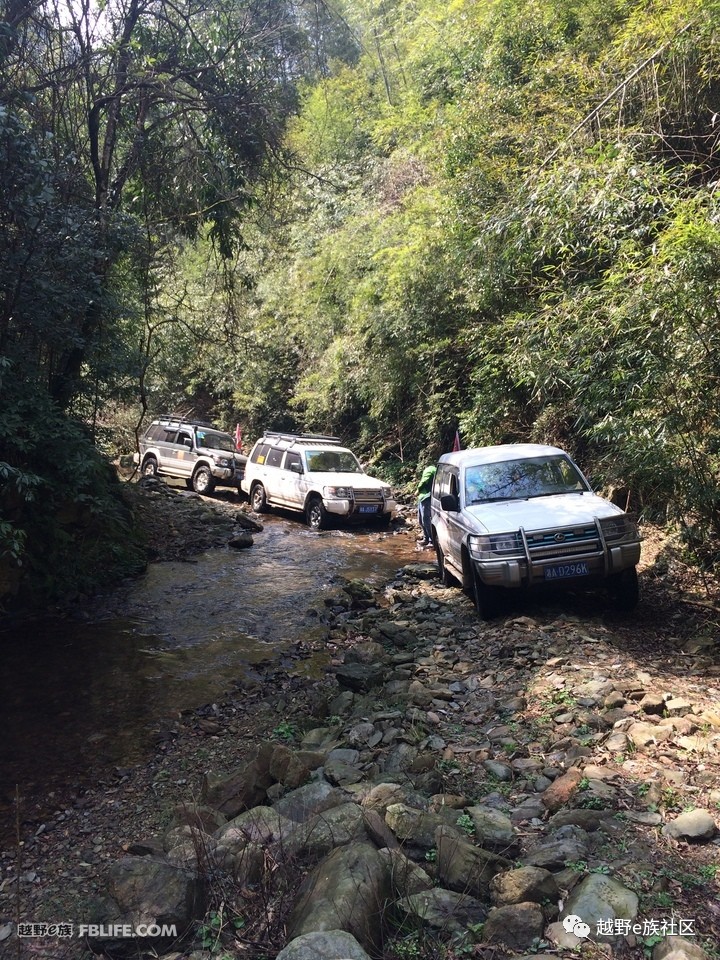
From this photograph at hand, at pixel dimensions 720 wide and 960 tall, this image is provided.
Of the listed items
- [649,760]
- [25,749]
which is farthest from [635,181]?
[25,749]

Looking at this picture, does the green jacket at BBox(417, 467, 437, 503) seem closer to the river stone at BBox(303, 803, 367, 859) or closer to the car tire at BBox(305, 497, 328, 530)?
the car tire at BBox(305, 497, 328, 530)

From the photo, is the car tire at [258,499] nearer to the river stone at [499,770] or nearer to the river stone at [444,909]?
the river stone at [499,770]

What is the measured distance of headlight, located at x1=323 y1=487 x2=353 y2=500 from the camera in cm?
1399

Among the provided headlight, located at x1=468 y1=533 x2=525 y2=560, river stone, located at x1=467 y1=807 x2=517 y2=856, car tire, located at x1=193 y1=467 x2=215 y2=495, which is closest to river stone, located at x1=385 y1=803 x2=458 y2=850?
river stone, located at x1=467 y1=807 x2=517 y2=856

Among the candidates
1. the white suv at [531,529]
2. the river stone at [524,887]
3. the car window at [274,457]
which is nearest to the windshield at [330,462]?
the car window at [274,457]

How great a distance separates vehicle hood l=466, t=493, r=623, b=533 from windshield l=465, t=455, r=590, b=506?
0.56ft

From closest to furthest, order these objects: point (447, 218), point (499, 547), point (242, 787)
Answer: point (242, 787) → point (499, 547) → point (447, 218)

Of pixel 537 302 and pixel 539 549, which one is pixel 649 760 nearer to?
pixel 539 549

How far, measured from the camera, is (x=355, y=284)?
20312mm

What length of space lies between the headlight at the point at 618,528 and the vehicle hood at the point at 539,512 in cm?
8

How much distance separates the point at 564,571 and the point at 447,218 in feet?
30.0

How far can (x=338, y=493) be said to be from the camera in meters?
14.1

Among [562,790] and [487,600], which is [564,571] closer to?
[487,600]

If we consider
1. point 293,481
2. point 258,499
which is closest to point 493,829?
point 293,481
